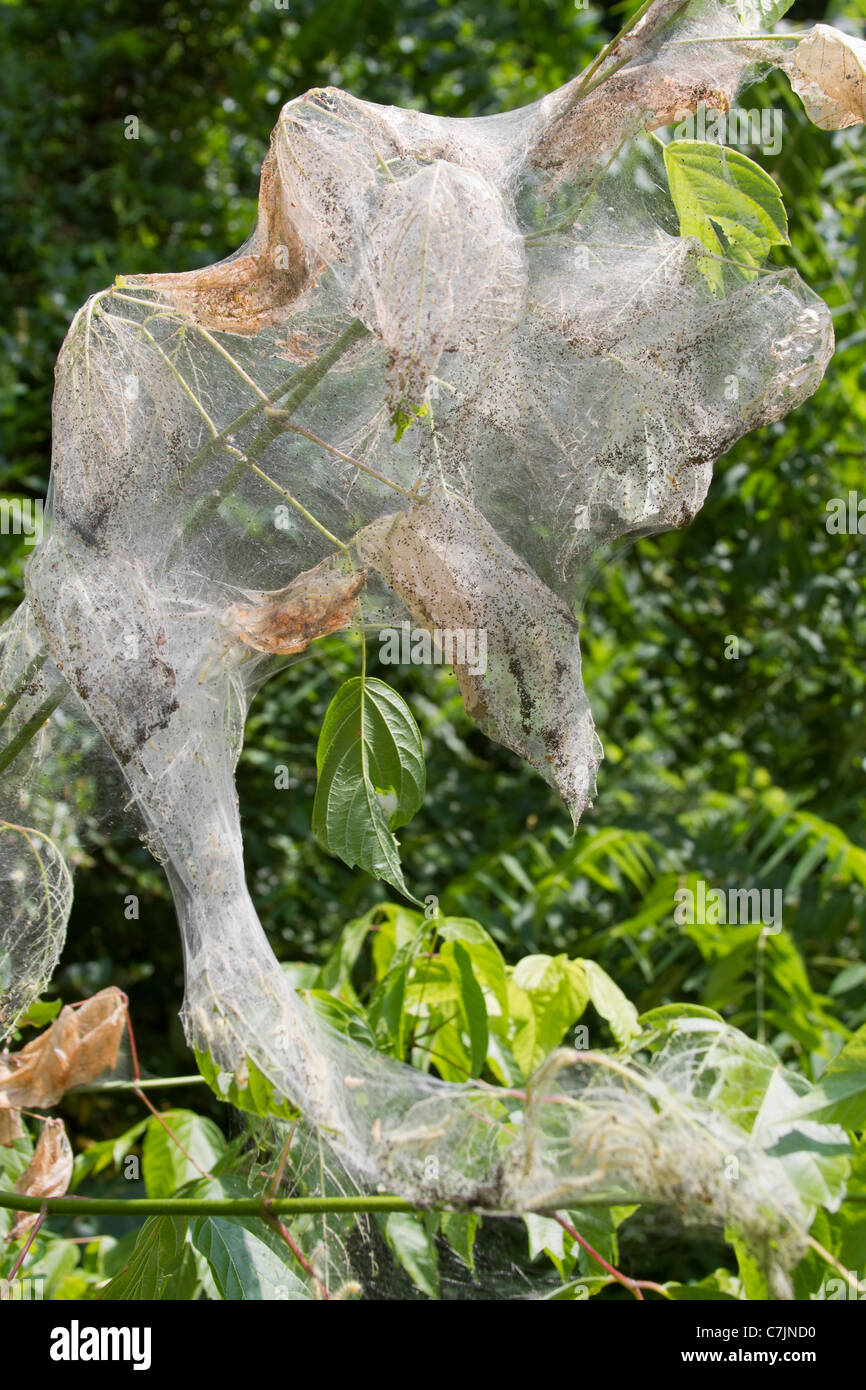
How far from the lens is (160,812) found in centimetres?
112

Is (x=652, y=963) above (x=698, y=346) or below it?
below

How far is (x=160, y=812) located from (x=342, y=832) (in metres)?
0.19

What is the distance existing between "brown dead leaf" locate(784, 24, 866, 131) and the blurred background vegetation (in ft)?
6.78

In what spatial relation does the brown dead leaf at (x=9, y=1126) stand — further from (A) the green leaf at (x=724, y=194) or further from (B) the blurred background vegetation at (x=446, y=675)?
(B) the blurred background vegetation at (x=446, y=675)

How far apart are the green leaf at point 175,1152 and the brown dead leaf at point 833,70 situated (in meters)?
1.39

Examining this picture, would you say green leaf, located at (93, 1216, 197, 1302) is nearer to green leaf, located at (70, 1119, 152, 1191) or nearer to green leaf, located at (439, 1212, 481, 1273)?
green leaf, located at (439, 1212, 481, 1273)

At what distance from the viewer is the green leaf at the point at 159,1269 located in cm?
120

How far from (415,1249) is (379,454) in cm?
84

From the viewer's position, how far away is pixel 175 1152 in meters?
1.61

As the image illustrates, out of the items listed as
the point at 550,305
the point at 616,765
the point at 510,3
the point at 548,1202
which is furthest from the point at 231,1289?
the point at 510,3

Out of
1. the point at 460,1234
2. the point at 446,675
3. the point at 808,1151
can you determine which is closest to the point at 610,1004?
the point at 460,1234

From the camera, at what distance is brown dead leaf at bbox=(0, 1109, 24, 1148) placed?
1276 mm

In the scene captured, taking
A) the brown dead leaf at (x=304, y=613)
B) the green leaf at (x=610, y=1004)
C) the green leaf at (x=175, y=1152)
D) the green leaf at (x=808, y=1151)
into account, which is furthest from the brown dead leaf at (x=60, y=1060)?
the green leaf at (x=808, y=1151)

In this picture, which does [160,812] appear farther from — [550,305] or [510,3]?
[510,3]
